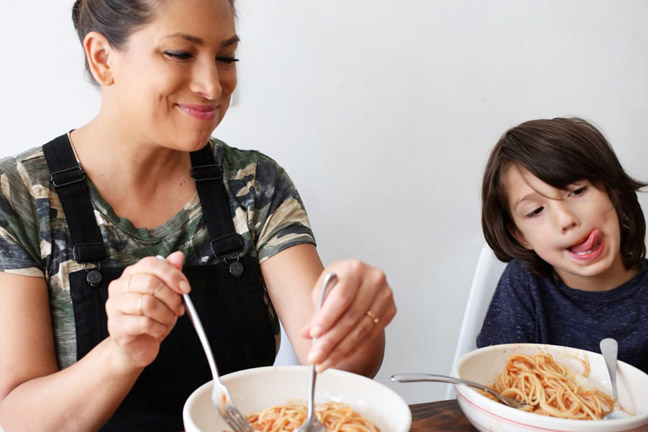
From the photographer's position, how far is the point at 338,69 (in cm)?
188

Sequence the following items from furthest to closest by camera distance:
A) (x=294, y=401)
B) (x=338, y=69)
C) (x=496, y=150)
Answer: (x=338, y=69) → (x=496, y=150) → (x=294, y=401)

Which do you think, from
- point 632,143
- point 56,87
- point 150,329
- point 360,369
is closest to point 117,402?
point 150,329

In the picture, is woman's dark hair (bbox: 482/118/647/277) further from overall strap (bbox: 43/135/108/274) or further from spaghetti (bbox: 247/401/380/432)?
overall strap (bbox: 43/135/108/274)

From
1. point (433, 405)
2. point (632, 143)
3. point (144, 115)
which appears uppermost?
point (144, 115)

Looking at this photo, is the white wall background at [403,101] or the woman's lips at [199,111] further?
the white wall background at [403,101]

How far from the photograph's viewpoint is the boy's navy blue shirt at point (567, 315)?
1.56 m

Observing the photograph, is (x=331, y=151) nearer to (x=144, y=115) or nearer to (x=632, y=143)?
(x=144, y=115)

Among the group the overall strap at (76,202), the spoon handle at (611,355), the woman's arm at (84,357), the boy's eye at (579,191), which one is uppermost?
the overall strap at (76,202)

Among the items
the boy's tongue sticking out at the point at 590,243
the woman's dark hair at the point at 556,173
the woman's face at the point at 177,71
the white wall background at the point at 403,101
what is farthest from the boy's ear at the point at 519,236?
the woman's face at the point at 177,71

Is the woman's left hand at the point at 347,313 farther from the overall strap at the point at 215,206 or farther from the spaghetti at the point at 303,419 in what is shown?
the overall strap at the point at 215,206

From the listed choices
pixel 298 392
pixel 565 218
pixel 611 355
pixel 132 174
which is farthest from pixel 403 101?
pixel 298 392

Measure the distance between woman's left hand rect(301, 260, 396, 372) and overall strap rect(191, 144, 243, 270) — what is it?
40 centimetres

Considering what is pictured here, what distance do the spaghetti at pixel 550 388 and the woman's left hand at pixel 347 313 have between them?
0.99 ft

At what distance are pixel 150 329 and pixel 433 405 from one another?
50 centimetres
